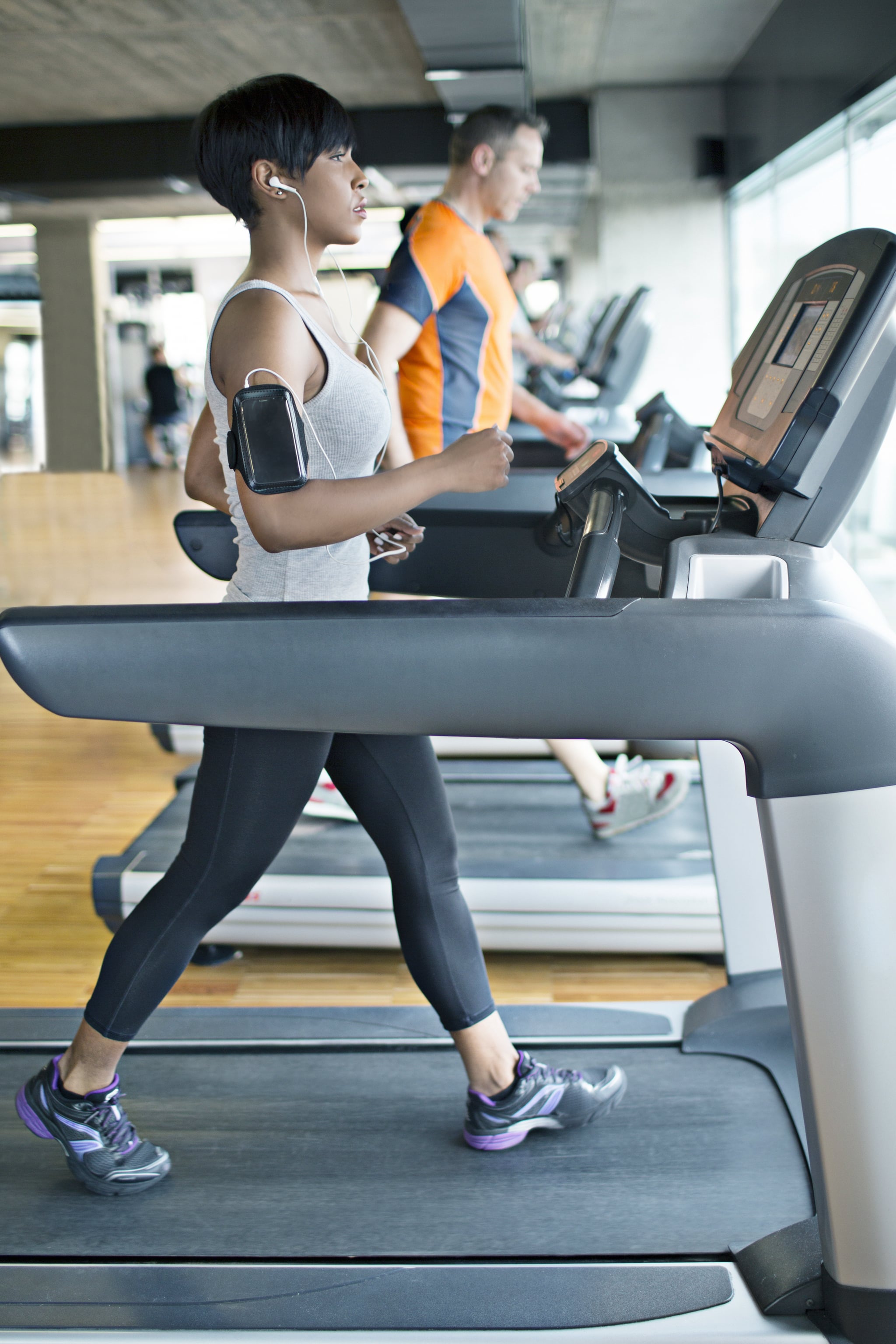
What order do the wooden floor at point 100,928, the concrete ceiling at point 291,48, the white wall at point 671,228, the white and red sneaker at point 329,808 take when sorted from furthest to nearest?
the white wall at point 671,228, the concrete ceiling at point 291,48, the white and red sneaker at point 329,808, the wooden floor at point 100,928

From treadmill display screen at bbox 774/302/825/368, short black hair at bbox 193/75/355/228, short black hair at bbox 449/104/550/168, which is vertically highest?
short black hair at bbox 449/104/550/168

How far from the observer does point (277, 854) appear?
1.31 meters

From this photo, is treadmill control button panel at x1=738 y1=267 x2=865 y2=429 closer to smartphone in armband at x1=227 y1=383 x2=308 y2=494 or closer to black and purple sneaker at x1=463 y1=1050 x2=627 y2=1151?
smartphone in armband at x1=227 y1=383 x2=308 y2=494

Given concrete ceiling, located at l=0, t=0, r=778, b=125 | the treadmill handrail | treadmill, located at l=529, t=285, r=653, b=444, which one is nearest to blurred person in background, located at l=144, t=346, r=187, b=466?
concrete ceiling, located at l=0, t=0, r=778, b=125

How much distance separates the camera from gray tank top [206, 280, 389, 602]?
1184 mm

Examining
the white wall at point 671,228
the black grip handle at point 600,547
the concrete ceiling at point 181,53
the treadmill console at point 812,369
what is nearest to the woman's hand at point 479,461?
the black grip handle at point 600,547

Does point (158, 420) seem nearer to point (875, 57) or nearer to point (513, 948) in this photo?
point (875, 57)

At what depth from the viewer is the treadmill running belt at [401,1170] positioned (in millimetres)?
1252

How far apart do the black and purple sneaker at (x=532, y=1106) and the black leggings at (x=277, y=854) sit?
0.35ft

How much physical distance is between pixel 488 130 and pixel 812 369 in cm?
145

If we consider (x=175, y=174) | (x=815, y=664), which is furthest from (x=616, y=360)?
(x=175, y=174)

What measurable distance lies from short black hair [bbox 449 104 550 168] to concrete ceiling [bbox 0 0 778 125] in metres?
4.06

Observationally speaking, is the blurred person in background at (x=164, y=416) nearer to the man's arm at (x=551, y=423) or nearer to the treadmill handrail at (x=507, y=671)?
the man's arm at (x=551, y=423)

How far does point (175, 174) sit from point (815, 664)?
9671 millimetres
